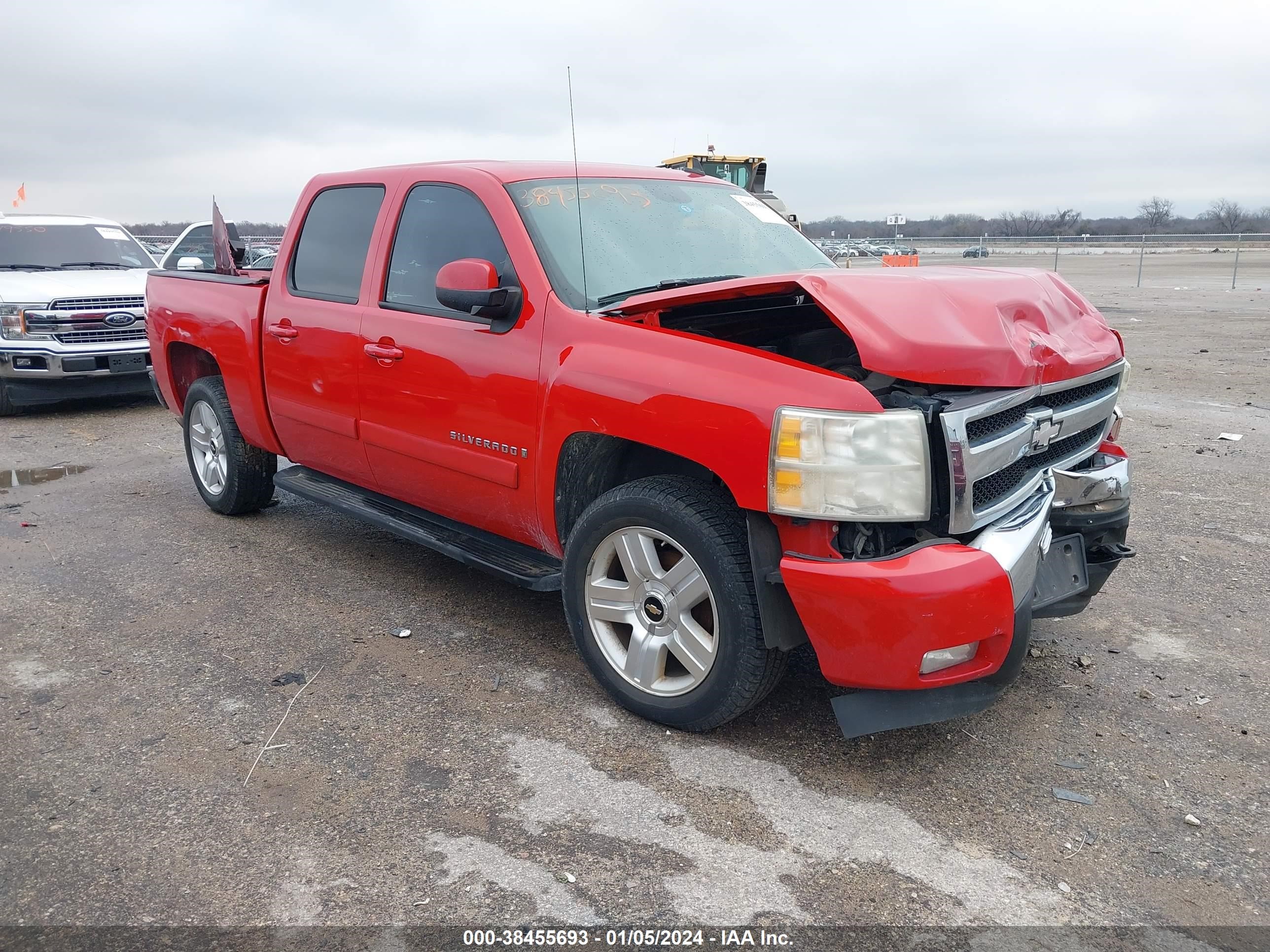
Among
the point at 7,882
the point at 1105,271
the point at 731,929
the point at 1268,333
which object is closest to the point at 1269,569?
the point at 731,929

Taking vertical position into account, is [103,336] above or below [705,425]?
below

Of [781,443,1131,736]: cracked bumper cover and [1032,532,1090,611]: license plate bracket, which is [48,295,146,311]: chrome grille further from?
[1032,532,1090,611]: license plate bracket

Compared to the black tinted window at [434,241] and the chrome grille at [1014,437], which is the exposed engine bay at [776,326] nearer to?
the chrome grille at [1014,437]

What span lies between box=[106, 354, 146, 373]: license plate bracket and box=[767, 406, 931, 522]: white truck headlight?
841 centimetres

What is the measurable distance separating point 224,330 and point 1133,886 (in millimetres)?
4860

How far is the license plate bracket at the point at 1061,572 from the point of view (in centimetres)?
328

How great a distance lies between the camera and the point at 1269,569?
16.0 feet

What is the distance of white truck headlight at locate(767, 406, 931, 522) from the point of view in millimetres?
2811

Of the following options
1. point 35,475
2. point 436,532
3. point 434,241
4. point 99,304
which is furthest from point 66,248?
point 436,532

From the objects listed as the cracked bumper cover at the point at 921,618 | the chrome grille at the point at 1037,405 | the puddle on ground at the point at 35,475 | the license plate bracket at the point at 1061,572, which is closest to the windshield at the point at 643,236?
the chrome grille at the point at 1037,405

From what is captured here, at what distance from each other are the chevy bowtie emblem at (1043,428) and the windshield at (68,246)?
33.3ft

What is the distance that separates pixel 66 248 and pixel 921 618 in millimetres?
10619

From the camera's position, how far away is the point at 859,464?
9.23 ft

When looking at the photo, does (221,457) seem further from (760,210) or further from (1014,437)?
(1014,437)
